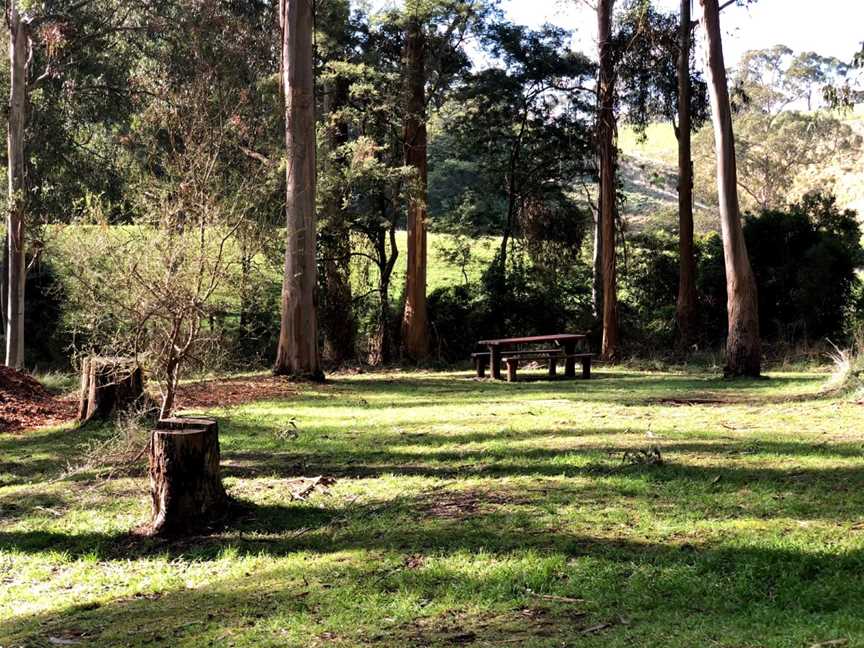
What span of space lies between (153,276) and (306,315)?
8.40 metres

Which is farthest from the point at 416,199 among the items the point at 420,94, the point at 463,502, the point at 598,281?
the point at 463,502

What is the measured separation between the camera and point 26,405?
12594 mm

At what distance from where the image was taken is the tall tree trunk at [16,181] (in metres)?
20.5

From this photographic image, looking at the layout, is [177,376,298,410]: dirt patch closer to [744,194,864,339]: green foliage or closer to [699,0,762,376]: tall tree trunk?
[699,0,762,376]: tall tree trunk

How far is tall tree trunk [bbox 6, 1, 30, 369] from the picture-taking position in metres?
20.5

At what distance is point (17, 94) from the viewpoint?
812 inches

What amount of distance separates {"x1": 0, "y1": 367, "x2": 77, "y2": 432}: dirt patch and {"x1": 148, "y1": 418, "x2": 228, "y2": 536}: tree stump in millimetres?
5982

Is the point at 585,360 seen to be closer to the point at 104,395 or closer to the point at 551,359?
the point at 551,359

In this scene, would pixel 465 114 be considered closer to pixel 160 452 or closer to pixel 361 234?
pixel 361 234

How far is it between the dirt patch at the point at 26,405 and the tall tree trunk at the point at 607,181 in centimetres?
1244

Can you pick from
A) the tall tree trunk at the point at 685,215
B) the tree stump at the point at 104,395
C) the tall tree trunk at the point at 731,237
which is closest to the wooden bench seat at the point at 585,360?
the tall tree trunk at the point at 731,237

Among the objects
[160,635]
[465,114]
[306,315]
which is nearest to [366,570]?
[160,635]

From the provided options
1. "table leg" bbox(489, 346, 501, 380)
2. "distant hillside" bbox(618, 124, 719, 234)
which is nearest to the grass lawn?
"table leg" bbox(489, 346, 501, 380)

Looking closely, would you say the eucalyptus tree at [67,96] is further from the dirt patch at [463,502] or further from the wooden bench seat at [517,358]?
the dirt patch at [463,502]
